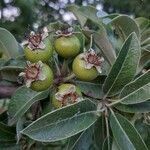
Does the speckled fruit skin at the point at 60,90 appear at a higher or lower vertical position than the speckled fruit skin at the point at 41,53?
lower

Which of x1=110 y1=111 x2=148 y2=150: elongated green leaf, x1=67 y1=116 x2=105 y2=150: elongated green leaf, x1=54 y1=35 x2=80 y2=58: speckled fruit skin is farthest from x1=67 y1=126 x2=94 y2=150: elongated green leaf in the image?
x1=54 y1=35 x2=80 y2=58: speckled fruit skin

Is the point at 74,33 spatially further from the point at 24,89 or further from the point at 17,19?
the point at 17,19

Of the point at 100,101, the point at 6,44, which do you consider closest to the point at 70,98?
the point at 100,101

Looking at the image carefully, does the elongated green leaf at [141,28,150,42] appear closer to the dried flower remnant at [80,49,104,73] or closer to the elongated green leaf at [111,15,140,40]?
the elongated green leaf at [111,15,140,40]

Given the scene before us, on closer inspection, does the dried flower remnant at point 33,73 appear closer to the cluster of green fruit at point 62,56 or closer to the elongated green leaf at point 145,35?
the cluster of green fruit at point 62,56

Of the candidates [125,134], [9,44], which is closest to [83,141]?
[125,134]

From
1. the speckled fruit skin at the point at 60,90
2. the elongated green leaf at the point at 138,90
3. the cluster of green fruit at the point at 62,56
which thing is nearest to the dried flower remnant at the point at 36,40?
the cluster of green fruit at the point at 62,56
